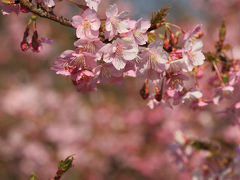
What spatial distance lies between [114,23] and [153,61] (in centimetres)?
21

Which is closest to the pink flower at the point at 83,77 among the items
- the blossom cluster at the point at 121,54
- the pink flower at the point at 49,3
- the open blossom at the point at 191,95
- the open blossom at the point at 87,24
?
the blossom cluster at the point at 121,54

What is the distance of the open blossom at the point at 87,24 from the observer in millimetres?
1377

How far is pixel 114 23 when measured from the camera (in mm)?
1356

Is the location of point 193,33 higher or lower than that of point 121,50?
higher

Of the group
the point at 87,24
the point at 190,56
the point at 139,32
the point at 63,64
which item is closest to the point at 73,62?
the point at 63,64

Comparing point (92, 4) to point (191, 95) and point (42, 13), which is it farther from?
point (191, 95)

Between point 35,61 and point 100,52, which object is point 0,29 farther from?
point 100,52

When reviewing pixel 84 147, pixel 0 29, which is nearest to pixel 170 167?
pixel 84 147

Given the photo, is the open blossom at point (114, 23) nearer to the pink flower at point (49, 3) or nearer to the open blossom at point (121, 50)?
the open blossom at point (121, 50)

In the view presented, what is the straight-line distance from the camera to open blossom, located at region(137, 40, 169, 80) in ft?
4.64

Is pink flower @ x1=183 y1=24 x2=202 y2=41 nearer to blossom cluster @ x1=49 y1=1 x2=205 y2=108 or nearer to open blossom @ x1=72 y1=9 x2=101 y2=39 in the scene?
blossom cluster @ x1=49 y1=1 x2=205 y2=108

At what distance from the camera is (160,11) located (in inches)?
57.7

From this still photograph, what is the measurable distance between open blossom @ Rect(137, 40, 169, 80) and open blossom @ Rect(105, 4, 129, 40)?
12cm

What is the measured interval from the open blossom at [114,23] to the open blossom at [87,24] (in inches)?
1.7
